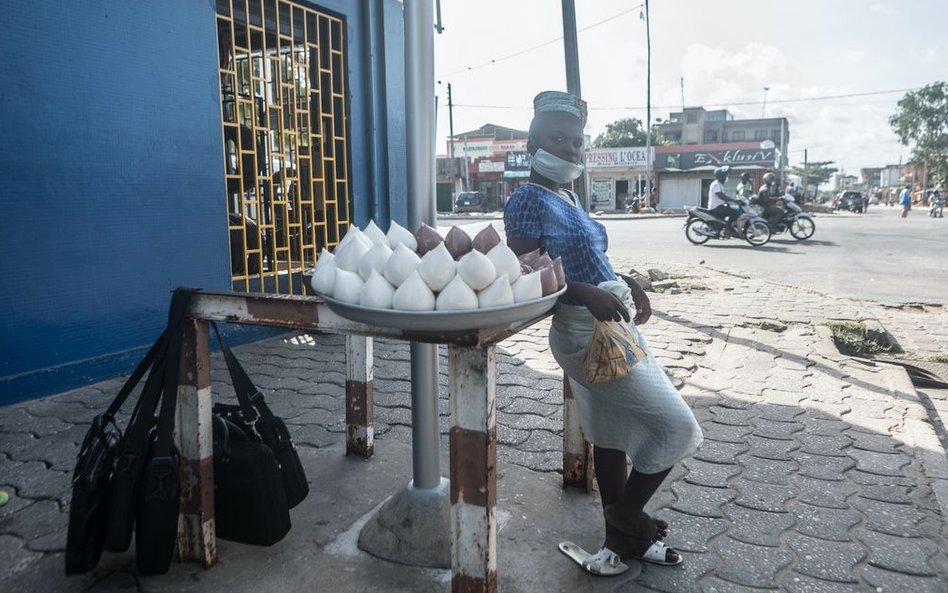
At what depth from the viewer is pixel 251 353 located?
17.3 ft

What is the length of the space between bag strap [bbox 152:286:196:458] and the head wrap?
51.7 inches

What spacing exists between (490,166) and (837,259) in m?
33.6

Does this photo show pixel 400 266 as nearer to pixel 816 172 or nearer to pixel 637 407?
pixel 637 407

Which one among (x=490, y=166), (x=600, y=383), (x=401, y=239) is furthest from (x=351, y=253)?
(x=490, y=166)

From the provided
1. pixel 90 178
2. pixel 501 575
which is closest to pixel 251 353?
pixel 90 178

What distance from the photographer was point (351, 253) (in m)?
1.85

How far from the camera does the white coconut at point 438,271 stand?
5.28ft

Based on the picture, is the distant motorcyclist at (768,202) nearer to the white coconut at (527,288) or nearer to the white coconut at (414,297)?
the white coconut at (527,288)

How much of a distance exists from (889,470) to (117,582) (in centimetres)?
325

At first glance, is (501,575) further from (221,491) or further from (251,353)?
(251,353)

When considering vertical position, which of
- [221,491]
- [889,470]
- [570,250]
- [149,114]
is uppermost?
[149,114]

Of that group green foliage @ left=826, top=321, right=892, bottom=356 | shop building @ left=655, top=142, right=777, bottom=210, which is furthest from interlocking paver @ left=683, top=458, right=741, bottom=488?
shop building @ left=655, top=142, right=777, bottom=210

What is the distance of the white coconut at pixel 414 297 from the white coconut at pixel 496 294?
0.12m

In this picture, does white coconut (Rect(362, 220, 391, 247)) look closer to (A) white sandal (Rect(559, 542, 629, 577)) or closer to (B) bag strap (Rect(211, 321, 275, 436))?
(B) bag strap (Rect(211, 321, 275, 436))
